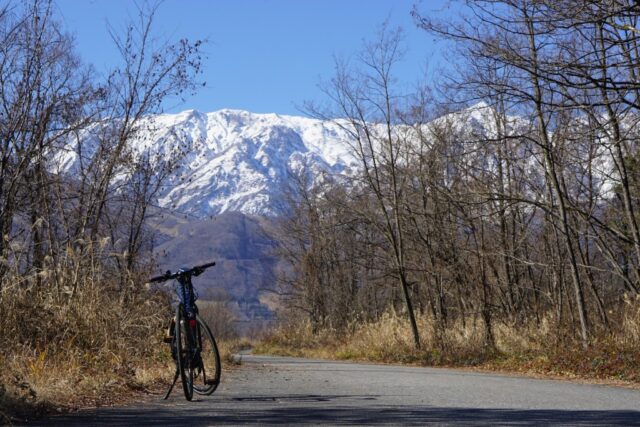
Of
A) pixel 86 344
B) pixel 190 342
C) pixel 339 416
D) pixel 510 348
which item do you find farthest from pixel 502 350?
pixel 339 416

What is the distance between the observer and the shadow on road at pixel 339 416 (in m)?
6.87

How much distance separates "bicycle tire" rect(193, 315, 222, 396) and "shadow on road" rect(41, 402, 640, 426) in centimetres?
91

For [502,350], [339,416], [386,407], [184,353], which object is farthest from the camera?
[502,350]

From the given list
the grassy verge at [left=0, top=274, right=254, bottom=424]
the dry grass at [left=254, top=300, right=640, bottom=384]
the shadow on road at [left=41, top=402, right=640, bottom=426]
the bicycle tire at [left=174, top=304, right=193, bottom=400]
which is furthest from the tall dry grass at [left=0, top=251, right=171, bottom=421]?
the dry grass at [left=254, top=300, right=640, bottom=384]

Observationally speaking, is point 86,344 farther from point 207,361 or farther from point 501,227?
point 501,227

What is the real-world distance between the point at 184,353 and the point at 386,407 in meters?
2.43

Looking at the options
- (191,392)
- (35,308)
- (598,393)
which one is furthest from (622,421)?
(35,308)

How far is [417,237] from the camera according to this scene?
2630 cm

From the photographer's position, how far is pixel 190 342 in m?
9.05

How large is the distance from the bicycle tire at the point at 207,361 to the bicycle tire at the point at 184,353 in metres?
0.14

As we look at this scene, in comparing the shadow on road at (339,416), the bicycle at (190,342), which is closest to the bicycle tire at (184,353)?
the bicycle at (190,342)

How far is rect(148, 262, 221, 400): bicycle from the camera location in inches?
351

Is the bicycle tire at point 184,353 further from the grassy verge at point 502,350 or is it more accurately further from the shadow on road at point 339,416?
the grassy verge at point 502,350

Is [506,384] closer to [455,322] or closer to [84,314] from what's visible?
[84,314]
